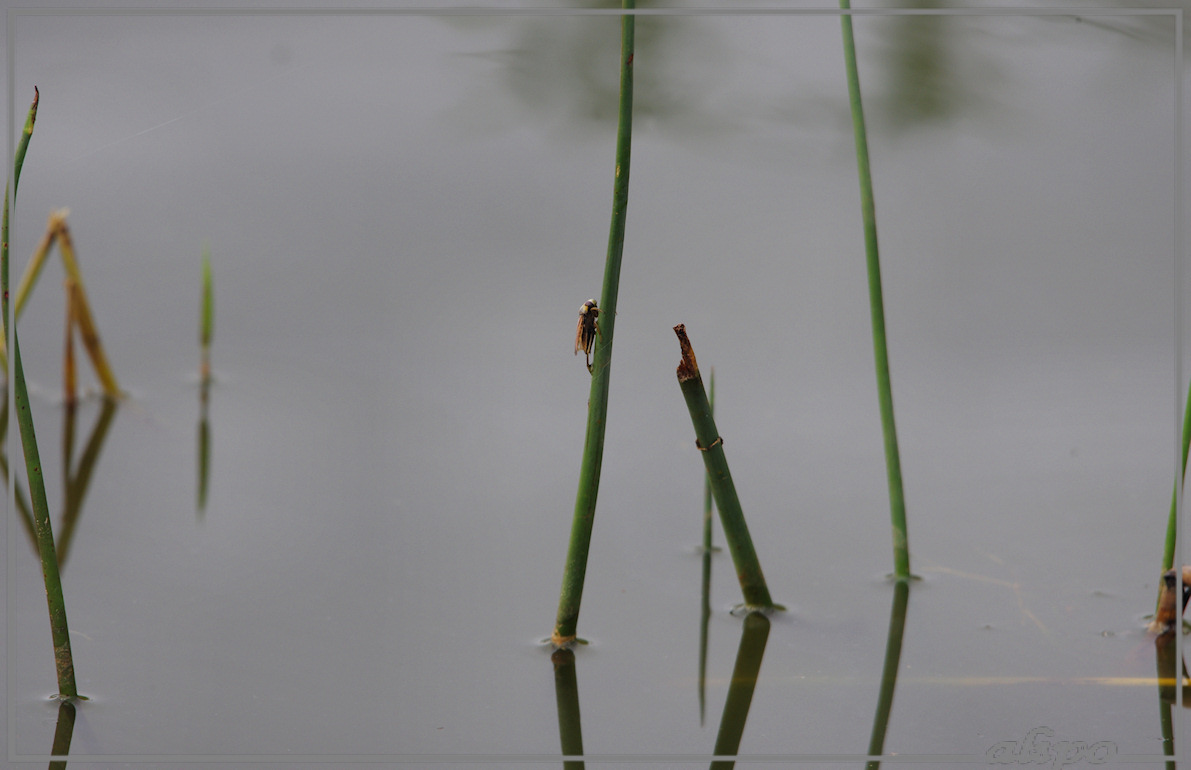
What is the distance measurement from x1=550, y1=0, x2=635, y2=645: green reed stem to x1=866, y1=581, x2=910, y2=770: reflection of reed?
279 millimetres

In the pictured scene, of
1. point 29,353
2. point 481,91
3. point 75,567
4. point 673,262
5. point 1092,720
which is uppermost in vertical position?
point 481,91

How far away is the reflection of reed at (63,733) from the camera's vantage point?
790mm

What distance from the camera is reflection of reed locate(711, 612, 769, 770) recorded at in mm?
846

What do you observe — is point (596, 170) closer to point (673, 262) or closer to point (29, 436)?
point (673, 262)

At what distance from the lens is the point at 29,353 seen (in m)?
1.51

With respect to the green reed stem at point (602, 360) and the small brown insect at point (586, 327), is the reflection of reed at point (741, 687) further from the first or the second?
the small brown insect at point (586, 327)

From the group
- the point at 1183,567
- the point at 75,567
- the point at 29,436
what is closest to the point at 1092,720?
the point at 1183,567

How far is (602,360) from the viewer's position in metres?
0.82

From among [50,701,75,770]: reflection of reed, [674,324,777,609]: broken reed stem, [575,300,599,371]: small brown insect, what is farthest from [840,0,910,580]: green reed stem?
[50,701,75,770]: reflection of reed

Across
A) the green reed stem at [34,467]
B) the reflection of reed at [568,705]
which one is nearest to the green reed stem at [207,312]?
the green reed stem at [34,467]

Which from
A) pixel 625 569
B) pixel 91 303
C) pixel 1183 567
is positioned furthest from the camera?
pixel 91 303

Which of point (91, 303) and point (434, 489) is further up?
point (91, 303)

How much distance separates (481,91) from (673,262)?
37cm

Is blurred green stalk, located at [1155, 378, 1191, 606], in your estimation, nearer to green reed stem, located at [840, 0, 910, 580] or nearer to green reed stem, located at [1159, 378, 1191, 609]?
green reed stem, located at [1159, 378, 1191, 609]
